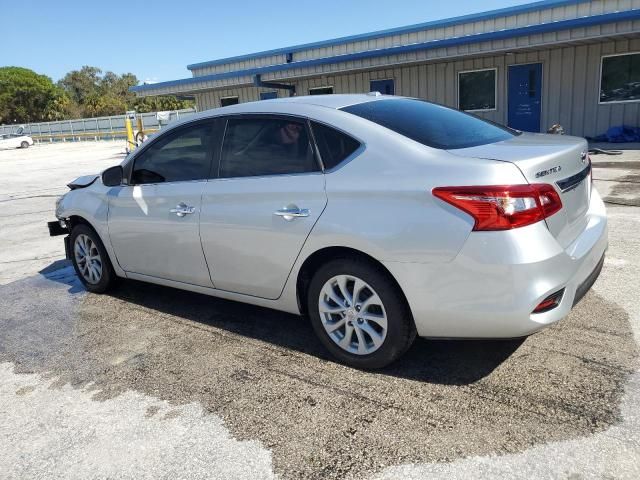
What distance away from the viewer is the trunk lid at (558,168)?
2701 millimetres

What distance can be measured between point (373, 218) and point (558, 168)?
40.5 inches

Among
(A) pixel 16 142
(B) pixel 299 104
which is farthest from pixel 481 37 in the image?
(A) pixel 16 142

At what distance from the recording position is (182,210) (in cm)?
386

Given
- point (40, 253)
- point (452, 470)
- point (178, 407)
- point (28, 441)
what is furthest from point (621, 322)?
point (40, 253)

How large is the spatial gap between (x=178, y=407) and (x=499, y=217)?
79.3 inches

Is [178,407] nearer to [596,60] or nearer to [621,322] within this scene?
[621,322]

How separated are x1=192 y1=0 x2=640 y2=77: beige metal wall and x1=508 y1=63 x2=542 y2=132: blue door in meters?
1.38

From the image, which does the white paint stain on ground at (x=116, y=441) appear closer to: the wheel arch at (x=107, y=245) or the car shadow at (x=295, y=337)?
the car shadow at (x=295, y=337)

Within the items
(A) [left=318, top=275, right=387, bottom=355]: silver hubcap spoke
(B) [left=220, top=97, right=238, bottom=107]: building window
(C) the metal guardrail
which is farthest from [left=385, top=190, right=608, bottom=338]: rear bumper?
(C) the metal guardrail

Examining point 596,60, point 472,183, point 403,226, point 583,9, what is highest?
point 583,9

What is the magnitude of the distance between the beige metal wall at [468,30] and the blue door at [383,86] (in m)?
1.57

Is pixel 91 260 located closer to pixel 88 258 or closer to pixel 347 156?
pixel 88 258

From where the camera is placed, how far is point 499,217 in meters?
2.55

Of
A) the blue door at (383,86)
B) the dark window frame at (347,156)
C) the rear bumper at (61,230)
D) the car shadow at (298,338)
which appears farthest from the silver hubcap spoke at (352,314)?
the blue door at (383,86)
